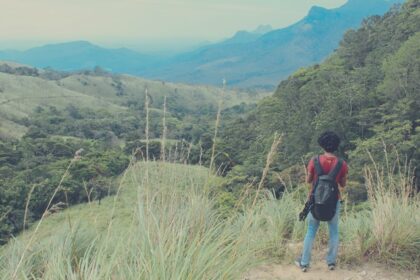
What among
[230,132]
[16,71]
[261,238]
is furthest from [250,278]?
[16,71]

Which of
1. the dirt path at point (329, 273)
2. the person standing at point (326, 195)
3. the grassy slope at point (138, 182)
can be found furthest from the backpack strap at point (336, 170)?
the grassy slope at point (138, 182)

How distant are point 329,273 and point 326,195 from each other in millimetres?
810

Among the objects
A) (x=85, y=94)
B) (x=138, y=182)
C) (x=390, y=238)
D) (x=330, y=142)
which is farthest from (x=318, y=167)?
(x=85, y=94)

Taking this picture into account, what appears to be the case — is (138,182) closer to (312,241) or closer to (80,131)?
(312,241)

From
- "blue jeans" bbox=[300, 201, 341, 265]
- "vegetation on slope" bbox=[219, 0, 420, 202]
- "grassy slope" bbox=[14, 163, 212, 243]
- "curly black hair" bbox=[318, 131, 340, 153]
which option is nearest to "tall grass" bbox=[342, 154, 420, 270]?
"blue jeans" bbox=[300, 201, 341, 265]

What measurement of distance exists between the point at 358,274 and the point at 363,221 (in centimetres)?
78

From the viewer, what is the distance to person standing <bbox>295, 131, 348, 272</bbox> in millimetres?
4445

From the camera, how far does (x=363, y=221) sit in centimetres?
504

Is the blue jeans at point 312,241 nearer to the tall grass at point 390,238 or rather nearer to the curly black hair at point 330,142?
the tall grass at point 390,238

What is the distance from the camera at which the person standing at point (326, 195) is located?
445 centimetres

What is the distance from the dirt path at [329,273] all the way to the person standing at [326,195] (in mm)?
90

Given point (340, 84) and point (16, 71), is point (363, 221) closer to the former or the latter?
point (340, 84)

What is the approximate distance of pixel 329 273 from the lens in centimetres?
453

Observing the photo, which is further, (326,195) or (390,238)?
(390,238)
